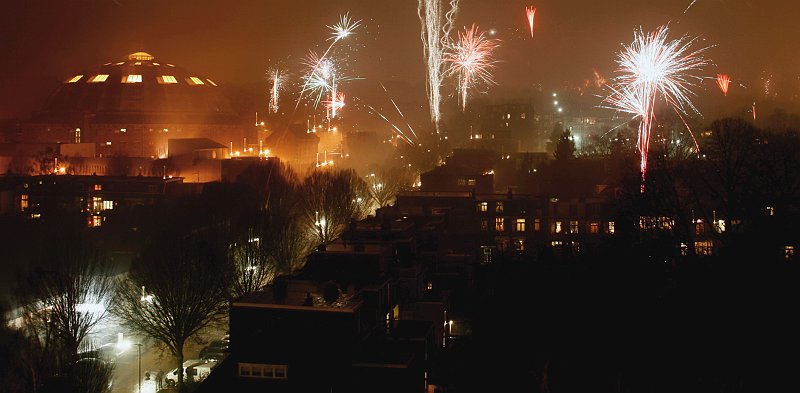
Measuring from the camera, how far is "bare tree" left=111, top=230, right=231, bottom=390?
15117mm

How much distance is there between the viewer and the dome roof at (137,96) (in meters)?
44.7

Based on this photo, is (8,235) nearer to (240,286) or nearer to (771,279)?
(240,286)

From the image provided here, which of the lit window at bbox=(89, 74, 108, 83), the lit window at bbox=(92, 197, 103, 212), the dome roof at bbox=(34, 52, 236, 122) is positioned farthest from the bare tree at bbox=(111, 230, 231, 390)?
the lit window at bbox=(89, 74, 108, 83)

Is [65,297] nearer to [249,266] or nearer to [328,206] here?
[249,266]

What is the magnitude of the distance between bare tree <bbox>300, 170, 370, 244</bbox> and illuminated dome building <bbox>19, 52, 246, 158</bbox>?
1650 cm

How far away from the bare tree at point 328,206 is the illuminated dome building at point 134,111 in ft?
54.1

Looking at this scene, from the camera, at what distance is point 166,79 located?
48.4 m

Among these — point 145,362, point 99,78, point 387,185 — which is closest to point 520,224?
point 387,185

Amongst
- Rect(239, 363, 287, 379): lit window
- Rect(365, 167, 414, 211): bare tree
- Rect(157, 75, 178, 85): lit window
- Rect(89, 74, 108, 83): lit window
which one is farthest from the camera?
Rect(157, 75, 178, 85): lit window

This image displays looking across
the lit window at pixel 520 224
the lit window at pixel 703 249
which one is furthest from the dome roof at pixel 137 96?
the lit window at pixel 703 249

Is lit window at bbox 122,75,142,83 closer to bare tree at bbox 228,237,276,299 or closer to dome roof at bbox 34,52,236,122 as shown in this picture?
dome roof at bbox 34,52,236,122

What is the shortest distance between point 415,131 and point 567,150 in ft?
78.5

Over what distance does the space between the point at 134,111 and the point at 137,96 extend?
1.57 m

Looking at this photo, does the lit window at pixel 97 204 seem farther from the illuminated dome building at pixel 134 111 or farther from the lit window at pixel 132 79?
the lit window at pixel 132 79
